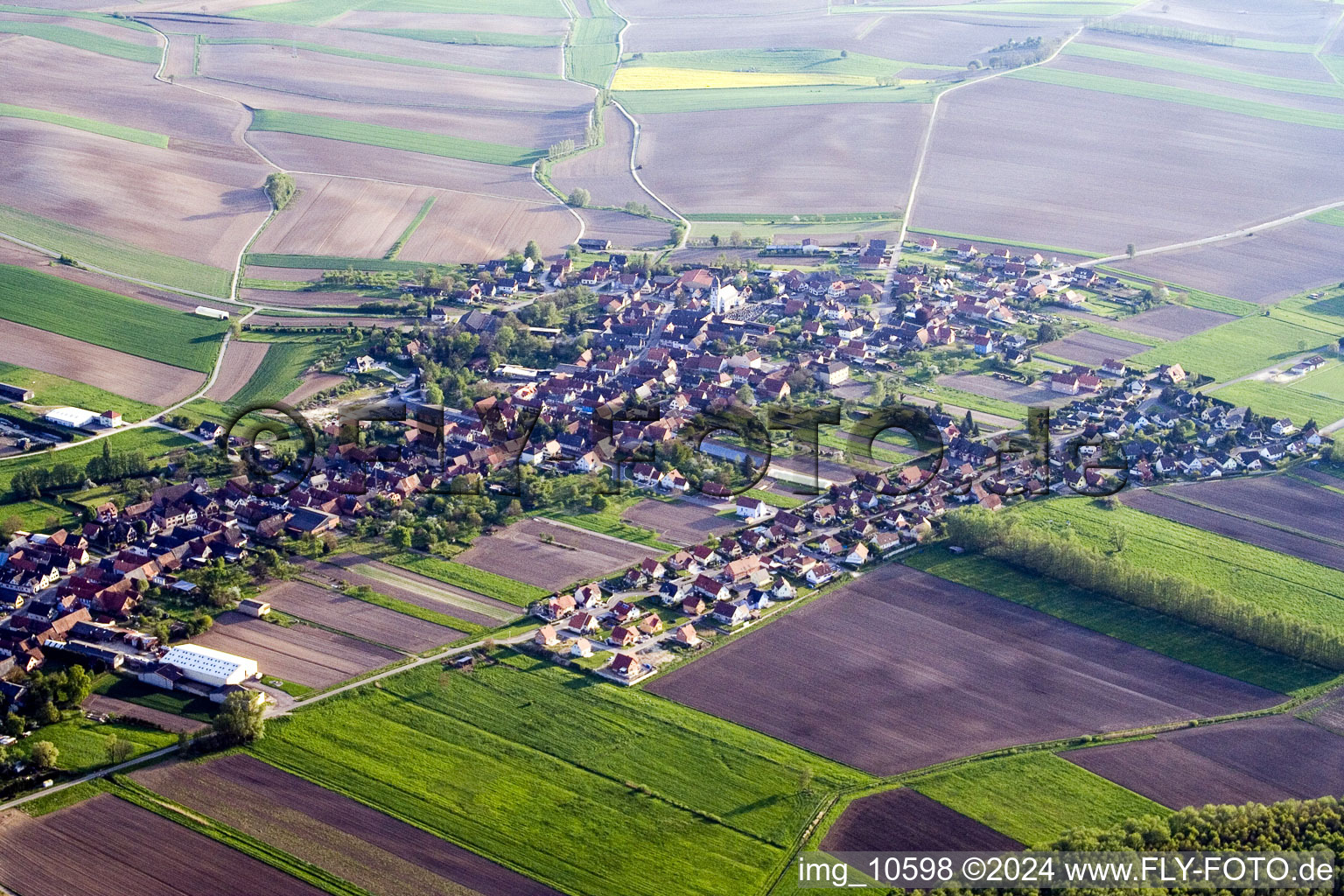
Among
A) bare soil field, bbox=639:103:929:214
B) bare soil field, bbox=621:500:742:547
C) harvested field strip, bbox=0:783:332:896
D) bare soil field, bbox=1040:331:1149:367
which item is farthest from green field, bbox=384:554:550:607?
bare soil field, bbox=639:103:929:214

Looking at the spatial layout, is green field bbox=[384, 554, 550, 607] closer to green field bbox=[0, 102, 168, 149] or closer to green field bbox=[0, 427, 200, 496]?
green field bbox=[0, 427, 200, 496]

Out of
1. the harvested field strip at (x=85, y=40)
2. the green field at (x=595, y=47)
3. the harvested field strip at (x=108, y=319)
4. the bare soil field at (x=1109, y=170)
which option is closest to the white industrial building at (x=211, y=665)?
the harvested field strip at (x=108, y=319)

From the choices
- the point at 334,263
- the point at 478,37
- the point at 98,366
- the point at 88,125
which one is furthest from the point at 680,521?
the point at 478,37

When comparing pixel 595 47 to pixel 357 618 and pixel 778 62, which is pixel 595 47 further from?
pixel 357 618

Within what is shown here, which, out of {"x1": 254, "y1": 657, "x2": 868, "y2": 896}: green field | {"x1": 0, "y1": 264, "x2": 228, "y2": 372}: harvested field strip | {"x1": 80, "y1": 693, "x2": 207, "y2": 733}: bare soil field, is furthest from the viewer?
{"x1": 0, "y1": 264, "x2": 228, "y2": 372}: harvested field strip

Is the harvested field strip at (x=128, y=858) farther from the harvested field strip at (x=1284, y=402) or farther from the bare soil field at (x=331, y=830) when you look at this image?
the harvested field strip at (x=1284, y=402)

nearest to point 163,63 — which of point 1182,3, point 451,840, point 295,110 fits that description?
point 295,110
